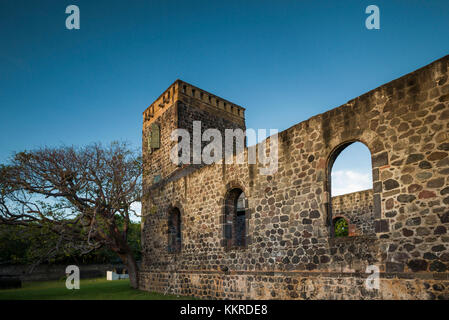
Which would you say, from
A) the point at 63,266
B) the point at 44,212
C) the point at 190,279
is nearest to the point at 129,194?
the point at 44,212

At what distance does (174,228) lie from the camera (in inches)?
505

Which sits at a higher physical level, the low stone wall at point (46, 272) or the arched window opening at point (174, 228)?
the arched window opening at point (174, 228)

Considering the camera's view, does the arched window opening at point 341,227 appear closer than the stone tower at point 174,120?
Yes

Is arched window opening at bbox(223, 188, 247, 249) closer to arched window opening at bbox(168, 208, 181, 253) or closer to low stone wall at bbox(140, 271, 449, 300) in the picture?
low stone wall at bbox(140, 271, 449, 300)

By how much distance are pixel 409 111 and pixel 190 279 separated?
321 inches

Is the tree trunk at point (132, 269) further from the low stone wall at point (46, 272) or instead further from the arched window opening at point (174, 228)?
the low stone wall at point (46, 272)

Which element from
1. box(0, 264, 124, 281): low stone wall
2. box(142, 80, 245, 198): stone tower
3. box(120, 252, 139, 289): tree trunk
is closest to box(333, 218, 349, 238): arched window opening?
box(142, 80, 245, 198): stone tower

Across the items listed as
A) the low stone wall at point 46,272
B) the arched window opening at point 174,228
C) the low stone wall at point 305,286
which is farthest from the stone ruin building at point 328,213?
the low stone wall at point 46,272

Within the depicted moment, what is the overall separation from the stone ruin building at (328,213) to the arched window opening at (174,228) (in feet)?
1.76

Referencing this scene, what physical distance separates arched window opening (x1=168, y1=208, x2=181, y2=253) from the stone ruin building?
0.54 metres

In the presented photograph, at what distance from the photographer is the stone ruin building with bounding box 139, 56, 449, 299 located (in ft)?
17.1

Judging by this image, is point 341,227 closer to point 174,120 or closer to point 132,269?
point 174,120

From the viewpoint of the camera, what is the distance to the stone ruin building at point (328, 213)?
5211 mm

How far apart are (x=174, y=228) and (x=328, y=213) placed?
24.8 ft
